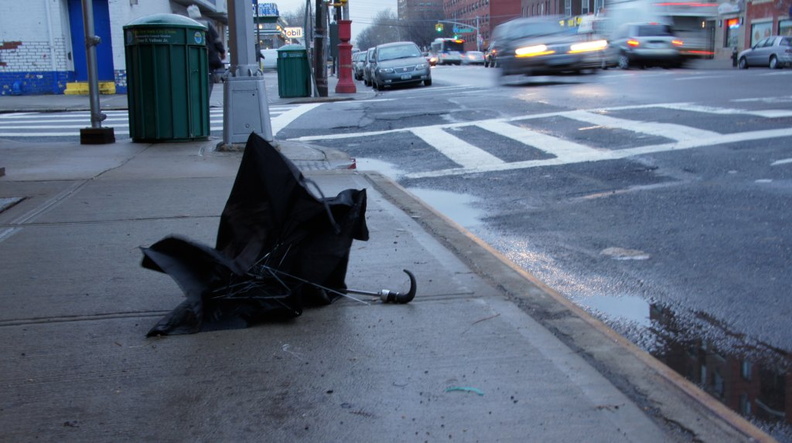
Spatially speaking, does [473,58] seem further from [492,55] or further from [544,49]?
[544,49]

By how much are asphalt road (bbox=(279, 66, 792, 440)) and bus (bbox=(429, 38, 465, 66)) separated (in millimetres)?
50228

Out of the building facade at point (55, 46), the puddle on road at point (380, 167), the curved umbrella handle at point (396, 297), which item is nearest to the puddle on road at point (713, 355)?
the curved umbrella handle at point (396, 297)

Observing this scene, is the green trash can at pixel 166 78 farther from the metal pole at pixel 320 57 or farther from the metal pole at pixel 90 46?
the metal pole at pixel 320 57

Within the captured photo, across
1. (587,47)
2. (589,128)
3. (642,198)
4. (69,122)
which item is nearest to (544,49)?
(587,47)

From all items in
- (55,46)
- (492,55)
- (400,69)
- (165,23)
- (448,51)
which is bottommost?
(400,69)

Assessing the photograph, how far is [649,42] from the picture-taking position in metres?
25.0

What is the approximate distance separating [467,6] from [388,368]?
52.0m

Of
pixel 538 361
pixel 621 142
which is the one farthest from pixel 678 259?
pixel 621 142

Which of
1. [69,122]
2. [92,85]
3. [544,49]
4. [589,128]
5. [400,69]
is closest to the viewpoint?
[92,85]

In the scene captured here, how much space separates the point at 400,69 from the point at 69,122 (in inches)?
571

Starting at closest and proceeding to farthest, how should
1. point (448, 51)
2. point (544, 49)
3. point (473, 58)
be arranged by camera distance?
point (544, 49) < point (473, 58) < point (448, 51)

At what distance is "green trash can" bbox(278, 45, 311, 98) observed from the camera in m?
25.9

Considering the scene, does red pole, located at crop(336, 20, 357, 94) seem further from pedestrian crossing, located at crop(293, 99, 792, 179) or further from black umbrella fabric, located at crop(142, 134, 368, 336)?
black umbrella fabric, located at crop(142, 134, 368, 336)

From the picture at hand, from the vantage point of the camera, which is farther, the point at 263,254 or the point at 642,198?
the point at 642,198
